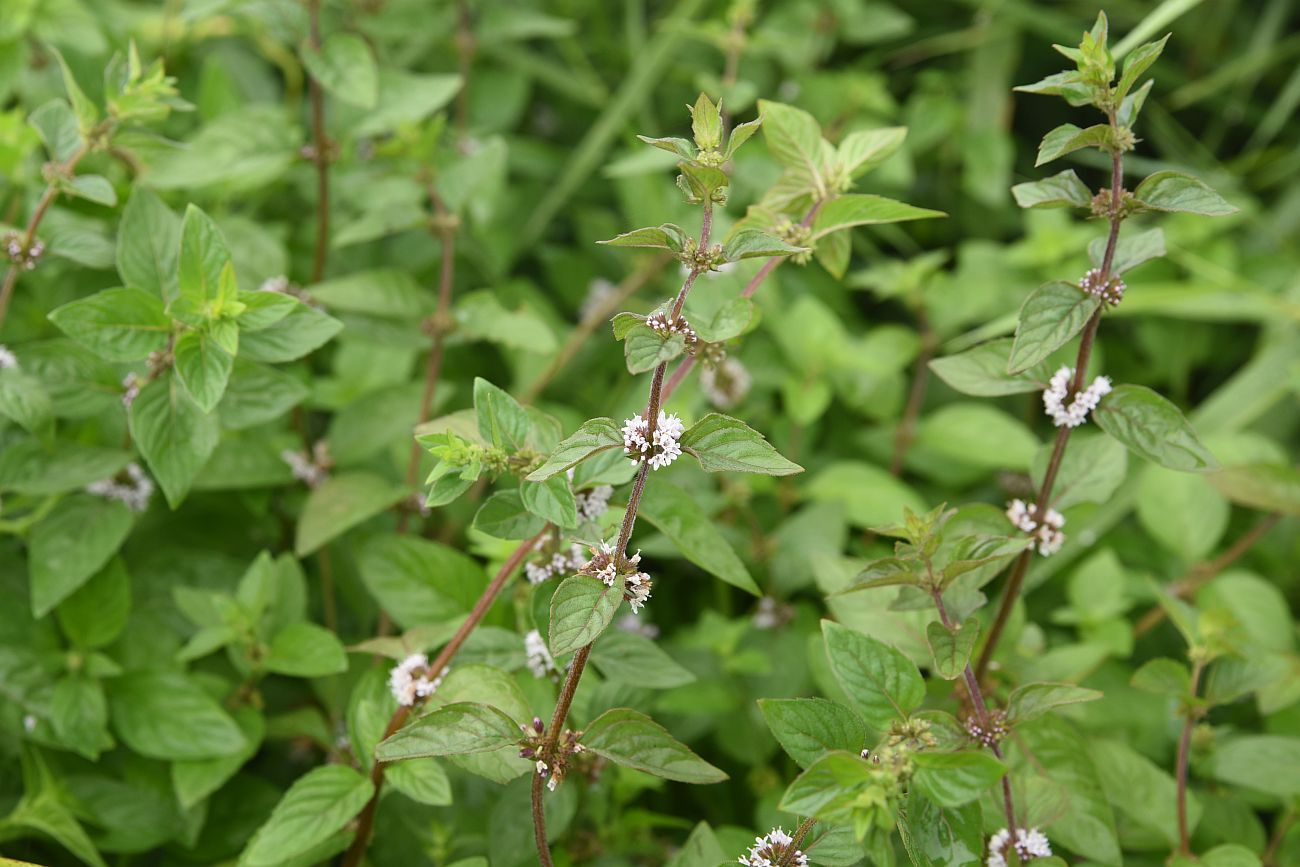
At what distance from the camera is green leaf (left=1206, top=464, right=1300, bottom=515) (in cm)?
131

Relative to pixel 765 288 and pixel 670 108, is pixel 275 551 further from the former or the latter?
pixel 670 108

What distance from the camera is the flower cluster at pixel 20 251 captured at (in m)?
1.08

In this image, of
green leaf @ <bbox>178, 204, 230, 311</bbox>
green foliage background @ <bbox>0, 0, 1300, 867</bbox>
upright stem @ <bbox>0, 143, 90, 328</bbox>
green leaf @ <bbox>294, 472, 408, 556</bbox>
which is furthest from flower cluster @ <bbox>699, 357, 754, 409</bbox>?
upright stem @ <bbox>0, 143, 90, 328</bbox>

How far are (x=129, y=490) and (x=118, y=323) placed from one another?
242 mm

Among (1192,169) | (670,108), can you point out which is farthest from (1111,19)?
(670,108)

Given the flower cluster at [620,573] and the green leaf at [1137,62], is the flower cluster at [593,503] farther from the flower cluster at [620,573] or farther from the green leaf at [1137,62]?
the green leaf at [1137,62]

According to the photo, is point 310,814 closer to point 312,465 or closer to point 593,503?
point 593,503

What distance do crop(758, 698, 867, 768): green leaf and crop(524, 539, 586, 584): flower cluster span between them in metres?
0.21

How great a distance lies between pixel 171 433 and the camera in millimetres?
1027

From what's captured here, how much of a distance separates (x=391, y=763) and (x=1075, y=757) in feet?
1.98

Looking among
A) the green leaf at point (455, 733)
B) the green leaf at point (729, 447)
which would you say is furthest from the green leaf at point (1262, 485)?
the green leaf at point (455, 733)

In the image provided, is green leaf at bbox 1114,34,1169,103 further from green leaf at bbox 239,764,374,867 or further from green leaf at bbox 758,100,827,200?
green leaf at bbox 239,764,374,867

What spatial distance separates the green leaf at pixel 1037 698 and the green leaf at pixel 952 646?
56mm

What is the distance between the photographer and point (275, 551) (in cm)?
141
